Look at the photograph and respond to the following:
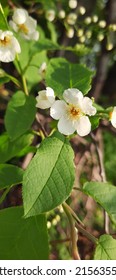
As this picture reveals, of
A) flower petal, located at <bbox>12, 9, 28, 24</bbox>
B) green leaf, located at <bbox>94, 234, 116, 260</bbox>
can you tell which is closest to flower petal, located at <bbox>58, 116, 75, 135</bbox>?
green leaf, located at <bbox>94, 234, 116, 260</bbox>

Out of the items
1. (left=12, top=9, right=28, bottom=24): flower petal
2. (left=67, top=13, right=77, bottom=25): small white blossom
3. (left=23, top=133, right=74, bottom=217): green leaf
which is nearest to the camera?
(left=23, top=133, right=74, bottom=217): green leaf

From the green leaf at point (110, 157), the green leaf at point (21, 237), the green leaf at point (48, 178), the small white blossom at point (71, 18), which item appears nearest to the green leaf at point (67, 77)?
the green leaf at point (48, 178)

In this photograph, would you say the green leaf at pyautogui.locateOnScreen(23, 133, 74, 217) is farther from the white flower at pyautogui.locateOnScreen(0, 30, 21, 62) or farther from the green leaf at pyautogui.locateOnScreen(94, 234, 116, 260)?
the white flower at pyautogui.locateOnScreen(0, 30, 21, 62)

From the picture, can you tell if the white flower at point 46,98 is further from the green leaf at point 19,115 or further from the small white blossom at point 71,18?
the small white blossom at point 71,18

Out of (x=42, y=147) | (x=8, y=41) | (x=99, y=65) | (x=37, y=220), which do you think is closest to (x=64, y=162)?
(x=42, y=147)

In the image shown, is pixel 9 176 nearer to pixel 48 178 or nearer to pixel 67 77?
pixel 48 178

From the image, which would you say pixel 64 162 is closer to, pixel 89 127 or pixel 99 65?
pixel 89 127

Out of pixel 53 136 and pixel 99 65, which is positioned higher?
pixel 99 65
